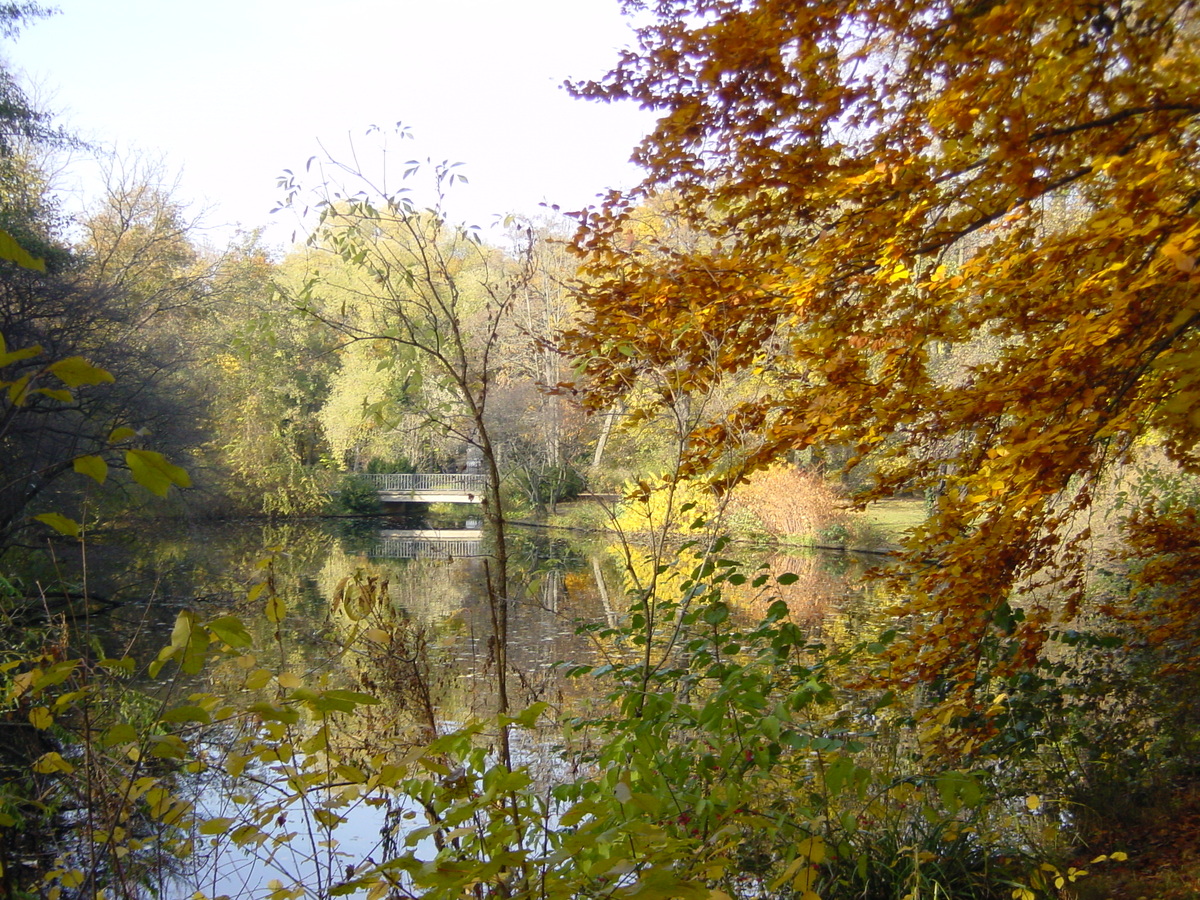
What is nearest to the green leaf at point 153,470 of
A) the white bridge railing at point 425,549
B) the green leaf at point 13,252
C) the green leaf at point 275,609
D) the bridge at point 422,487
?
the green leaf at point 13,252

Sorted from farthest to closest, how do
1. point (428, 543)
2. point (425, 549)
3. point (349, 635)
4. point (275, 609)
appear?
point (428, 543) → point (425, 549) → point (349, 635) → point (275, 609)

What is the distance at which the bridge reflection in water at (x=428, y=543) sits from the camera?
19.5 metres

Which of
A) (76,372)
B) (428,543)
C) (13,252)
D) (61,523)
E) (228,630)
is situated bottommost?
(428,543)

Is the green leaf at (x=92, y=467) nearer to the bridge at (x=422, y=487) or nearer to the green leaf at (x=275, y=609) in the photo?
the green leaf at (x=275, y=609)

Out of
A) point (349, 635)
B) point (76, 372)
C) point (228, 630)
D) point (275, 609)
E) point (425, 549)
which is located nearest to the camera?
point (76, 372)

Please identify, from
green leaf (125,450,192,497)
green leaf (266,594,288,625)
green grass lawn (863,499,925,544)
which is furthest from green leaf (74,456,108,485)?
green grass lawn (863,499,925,544)

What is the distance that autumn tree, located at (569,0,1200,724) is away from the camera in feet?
9.82

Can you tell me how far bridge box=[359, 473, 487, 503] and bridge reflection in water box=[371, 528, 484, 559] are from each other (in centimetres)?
245

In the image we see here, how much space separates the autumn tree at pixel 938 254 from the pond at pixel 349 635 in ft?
2.56

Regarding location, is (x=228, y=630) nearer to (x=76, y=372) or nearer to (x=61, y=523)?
(x=61, y=523)

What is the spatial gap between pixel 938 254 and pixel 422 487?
26.5 meters

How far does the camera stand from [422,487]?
29781 millimetres

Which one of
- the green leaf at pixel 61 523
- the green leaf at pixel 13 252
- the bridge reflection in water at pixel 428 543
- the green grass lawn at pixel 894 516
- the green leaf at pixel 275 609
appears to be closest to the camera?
the green leaf at pixel 13 252

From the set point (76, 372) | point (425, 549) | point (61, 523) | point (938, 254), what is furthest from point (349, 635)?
point (425, 549)
